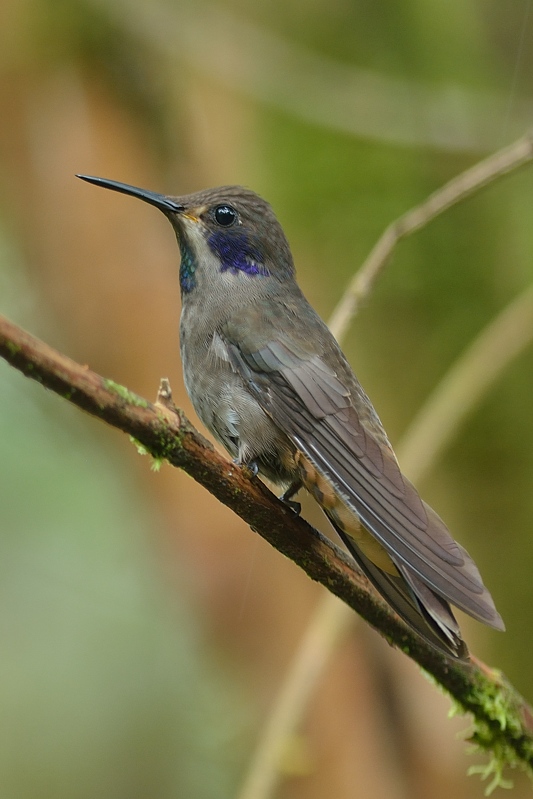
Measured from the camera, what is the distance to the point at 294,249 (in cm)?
517

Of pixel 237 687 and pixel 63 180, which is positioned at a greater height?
pixel 63 180

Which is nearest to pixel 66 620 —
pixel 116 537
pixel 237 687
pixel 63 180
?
pixel 116 537

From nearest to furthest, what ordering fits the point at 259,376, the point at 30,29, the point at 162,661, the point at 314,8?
the point at 259,376
the point at 30,29
the point at 314,8
the point at 162,661

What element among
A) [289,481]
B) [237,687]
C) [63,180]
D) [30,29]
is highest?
[30,29]

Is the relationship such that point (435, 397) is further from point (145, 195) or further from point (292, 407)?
point (145, 195)

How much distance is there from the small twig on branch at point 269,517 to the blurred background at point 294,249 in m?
1.94

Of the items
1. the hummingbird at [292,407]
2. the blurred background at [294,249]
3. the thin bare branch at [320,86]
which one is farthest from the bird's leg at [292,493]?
the thin bare branch at [320,86]

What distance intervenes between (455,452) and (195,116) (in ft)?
8.18

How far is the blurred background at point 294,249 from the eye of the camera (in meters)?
4.45

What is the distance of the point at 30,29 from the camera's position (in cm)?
495

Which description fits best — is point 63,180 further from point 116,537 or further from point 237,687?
point 116,537

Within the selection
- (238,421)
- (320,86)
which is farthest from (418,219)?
(320,86)

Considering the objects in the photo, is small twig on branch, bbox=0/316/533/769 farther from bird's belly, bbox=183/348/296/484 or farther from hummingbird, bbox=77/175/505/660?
bird's belly, bbox=183/348/296/484

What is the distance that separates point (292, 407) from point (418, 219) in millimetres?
784
